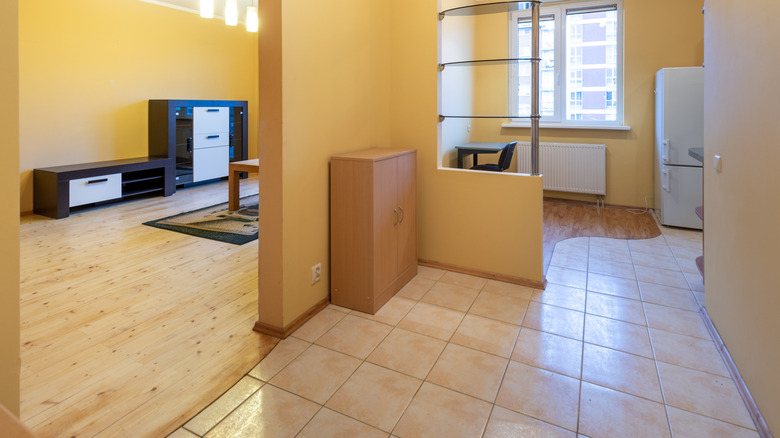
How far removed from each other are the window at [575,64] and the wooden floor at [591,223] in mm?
1131

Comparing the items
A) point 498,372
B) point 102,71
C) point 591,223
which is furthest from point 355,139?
point 102,71

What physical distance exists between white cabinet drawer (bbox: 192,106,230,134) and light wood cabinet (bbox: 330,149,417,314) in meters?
4.59

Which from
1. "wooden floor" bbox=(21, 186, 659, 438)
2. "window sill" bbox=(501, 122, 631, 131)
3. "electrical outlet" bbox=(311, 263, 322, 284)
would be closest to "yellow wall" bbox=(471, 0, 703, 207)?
"window sill" bbox=(501, 122, 631, 131)

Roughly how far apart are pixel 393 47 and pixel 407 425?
2.64 meters

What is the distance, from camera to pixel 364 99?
114 inches

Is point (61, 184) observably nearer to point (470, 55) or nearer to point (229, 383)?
point (229, 383)

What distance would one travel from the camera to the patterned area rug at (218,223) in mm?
4086

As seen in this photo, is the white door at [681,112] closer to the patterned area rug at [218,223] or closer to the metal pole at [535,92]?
the metal pole at [535,92]

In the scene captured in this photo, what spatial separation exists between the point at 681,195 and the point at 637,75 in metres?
1.66

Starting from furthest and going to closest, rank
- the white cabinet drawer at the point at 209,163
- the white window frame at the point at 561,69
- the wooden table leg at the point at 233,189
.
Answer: the white cabinet drawer at the point at 209,163
the white window frame at the point at 561,69
the wooden table leg at the point at 233,189

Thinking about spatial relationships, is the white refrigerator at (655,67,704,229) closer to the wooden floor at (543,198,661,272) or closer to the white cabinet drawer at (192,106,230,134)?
the wooden floor at (543,198,661,272)

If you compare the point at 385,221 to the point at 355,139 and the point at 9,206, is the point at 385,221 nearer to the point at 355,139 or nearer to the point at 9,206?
the point at 355,139

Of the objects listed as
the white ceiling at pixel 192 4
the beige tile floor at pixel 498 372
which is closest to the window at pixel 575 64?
the beige tile floor at pixel 498 372

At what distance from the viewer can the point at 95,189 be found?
4.96 metres
